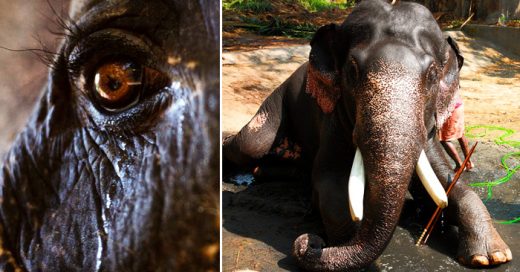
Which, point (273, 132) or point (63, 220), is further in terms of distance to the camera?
point (273, 132)

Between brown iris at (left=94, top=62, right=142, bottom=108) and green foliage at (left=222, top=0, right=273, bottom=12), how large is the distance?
10.9 m

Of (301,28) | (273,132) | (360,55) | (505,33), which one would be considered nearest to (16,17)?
(360,55)

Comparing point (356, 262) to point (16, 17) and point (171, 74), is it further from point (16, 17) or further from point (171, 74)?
point (16, 17)

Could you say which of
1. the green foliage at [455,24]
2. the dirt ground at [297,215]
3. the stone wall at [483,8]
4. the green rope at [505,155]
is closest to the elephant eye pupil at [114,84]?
the dirt ground at [297,215]

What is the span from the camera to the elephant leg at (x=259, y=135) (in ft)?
11.7

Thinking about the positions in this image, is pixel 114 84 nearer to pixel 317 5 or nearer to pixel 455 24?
pixel 455 24

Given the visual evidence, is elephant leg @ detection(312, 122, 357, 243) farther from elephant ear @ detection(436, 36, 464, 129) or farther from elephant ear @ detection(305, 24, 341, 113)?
elephant ear @ detection(436, 36, 464, 129)

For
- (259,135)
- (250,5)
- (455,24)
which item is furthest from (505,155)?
(250,5)

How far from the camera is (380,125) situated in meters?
2.10

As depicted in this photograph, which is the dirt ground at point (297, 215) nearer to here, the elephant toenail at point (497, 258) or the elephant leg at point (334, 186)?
the elephant toenail at point (497, 258)

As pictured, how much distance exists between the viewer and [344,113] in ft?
8.45

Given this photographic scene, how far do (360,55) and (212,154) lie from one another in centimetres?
111

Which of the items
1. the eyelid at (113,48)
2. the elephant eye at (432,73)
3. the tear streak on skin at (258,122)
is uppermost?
the eyelid at (113,48)

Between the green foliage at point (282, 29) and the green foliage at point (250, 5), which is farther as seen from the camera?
the green foliage at point (250, 5)
